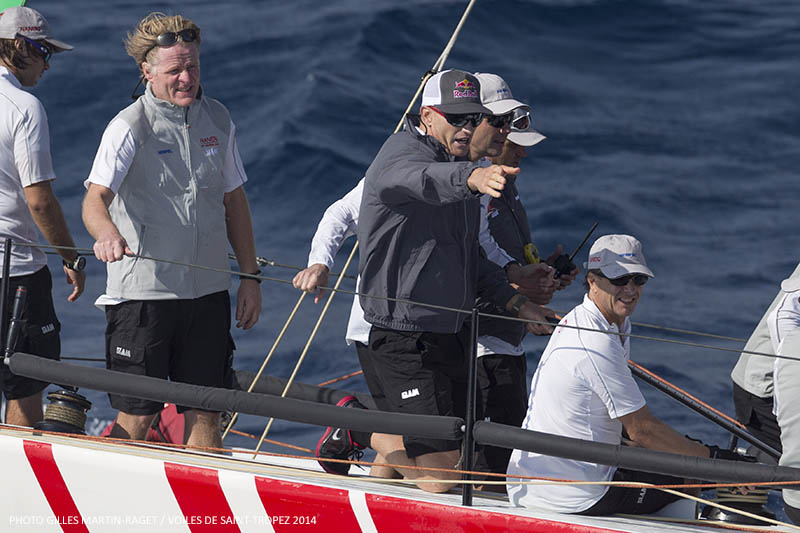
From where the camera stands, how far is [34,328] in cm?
438

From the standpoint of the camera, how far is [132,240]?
429cm

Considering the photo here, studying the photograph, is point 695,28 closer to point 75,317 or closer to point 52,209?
point 75,317

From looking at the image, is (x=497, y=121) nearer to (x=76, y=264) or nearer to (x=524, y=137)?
(x=524, y=137)

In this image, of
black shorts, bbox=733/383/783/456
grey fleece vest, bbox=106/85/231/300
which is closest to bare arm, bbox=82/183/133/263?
grey fleece vest, bbox=106/85/231/300

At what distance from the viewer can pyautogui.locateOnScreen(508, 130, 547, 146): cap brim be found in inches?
186

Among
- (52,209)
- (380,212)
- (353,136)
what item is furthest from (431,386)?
(353,136)

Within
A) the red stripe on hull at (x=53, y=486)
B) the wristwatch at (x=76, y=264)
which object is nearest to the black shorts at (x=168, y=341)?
the wristwatch at (x=76, y=264)

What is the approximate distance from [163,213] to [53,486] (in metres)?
1.01

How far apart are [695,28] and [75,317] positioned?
7.65m

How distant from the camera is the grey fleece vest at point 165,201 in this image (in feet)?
14.0

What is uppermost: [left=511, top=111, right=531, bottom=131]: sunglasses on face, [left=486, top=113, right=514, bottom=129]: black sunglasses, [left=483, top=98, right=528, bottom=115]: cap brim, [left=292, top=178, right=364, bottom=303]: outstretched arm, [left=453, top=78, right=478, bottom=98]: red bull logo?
[left=453, top=78, right=478, bottom=98]: red bull logo

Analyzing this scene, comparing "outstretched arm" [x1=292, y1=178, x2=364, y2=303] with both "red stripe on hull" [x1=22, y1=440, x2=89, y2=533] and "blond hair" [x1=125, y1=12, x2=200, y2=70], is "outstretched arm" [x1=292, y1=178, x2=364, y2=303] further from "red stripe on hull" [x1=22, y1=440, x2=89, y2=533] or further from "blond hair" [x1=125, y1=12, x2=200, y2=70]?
"red stripe on hull" [x1=22, y1=440, x2=89, y2=533]

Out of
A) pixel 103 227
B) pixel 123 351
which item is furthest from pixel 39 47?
pixel 123 351

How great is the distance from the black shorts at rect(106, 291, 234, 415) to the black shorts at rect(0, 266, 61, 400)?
0.24m
